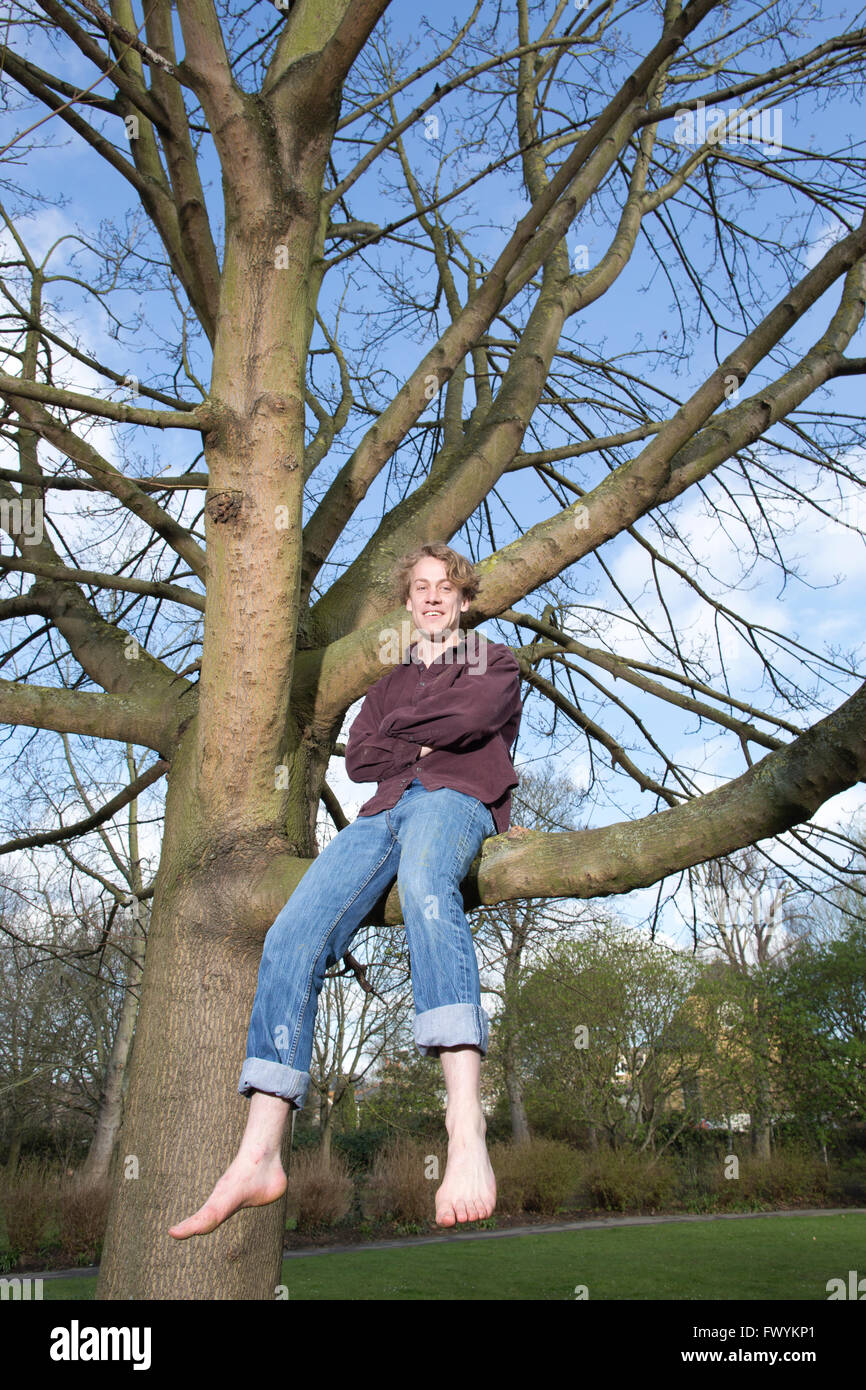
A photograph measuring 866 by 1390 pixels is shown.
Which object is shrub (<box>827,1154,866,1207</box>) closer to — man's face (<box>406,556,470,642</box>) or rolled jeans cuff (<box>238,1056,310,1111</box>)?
man's face (<box>406,556,470,642</box>)

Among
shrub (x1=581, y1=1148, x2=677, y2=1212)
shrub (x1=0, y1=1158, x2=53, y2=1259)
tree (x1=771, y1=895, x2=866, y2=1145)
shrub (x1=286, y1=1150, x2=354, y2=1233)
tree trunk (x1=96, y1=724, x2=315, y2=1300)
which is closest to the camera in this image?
tree trunk (x1=96, y1=724, x2=315, y2=1300)

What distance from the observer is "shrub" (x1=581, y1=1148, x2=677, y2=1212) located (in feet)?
54.9

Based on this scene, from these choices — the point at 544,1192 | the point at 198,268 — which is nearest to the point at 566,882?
the point at 198,268

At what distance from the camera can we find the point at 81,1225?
40.7ft

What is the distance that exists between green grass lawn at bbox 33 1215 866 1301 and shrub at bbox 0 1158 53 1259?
2567 mm

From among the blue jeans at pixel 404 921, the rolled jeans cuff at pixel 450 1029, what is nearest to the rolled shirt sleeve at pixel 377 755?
the blue jeans at pixel 404 921

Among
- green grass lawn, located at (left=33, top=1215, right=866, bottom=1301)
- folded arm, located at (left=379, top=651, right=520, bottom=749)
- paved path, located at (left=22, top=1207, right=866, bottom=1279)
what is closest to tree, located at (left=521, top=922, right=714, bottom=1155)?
paved path, located at (left=22, top=1207, right=866, bottom=1279)

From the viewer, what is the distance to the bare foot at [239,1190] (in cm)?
204

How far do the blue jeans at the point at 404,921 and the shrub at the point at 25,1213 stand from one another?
492 inches

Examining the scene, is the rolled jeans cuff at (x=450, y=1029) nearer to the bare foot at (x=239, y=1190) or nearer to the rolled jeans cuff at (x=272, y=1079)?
the rolled jeans cuff at (x=272, y=1079)

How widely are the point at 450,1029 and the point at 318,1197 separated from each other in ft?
46.3

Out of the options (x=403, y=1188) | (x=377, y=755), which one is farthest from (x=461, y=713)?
(x=403, y=1188)
